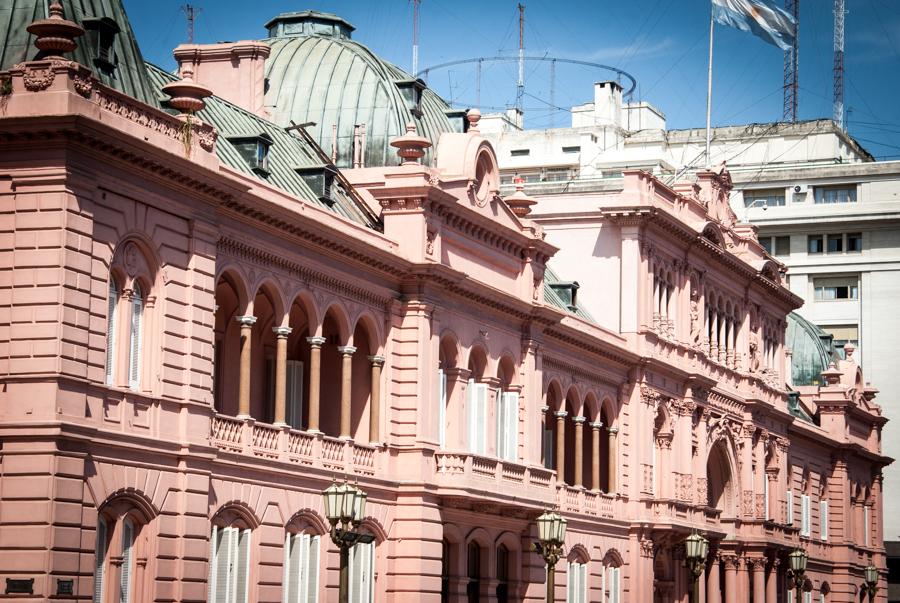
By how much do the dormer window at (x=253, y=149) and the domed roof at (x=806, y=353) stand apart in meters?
61.2

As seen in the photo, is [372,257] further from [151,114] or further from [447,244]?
[151,114]

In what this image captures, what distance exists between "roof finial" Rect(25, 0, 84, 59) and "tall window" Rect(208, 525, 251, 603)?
11665 mm

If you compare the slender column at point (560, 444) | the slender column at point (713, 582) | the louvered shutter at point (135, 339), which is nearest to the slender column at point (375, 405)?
the louvered shutter at point (135, 339)

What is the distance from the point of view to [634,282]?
7250cm

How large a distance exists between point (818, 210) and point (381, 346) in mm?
79951

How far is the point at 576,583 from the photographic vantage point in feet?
218

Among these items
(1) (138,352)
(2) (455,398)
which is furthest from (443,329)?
(1) (138,352)

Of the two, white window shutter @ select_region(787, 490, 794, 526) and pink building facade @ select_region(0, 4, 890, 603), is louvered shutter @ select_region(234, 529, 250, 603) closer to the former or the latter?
pink building facade @ select_region(0, 4, 890, 603)

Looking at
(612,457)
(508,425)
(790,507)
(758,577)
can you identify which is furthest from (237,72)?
(790,507)

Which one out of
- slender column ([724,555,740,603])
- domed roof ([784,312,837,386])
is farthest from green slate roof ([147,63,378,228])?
domed roof ([784,312,837,386])

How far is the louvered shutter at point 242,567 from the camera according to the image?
46.3 metres

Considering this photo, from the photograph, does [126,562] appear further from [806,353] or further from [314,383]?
[806,353]

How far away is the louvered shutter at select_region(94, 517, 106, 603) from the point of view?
133 ft

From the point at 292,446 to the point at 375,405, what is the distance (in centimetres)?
486
